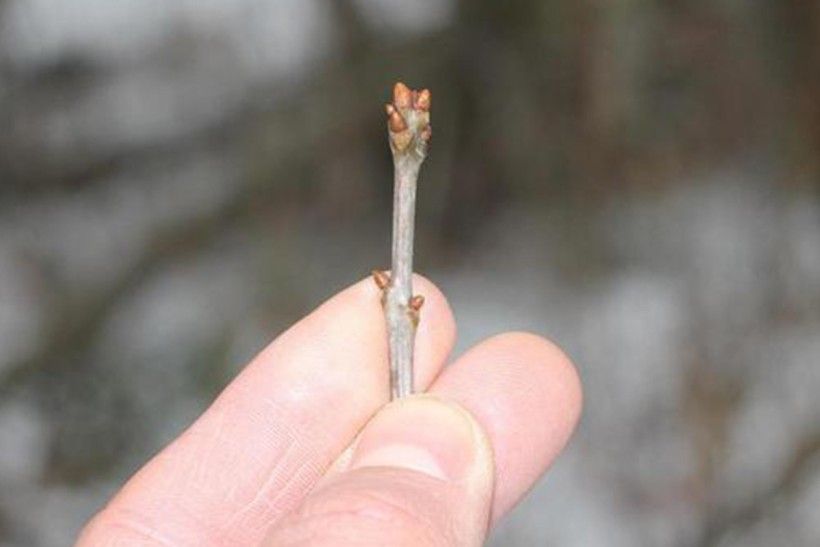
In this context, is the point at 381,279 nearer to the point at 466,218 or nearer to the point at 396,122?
the point at 396,122

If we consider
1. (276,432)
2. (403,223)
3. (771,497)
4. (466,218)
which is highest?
(403,223)

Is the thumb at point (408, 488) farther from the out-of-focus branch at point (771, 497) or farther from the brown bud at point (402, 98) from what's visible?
the out-of-focus branch at point (771, 497)

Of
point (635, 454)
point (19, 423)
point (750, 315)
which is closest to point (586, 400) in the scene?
point (635, 454)

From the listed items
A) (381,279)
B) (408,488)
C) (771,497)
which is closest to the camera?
(408,488)

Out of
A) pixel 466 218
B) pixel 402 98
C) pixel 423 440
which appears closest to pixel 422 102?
pixel 402 98

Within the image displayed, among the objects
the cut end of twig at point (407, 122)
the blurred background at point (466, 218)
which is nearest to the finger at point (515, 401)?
the cut end of twig at point (407, 122)

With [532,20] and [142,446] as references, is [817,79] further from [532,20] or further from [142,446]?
[142,446]
